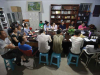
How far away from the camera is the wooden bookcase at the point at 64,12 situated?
4.80 meters

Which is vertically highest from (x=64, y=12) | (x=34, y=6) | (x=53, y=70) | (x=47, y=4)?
(x=47, y=4)

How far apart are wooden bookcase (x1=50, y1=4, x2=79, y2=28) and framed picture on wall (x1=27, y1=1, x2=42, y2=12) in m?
1.00

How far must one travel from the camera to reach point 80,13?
5047 mm

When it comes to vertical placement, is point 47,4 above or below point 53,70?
above

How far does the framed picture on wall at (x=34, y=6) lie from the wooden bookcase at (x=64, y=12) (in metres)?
1.00

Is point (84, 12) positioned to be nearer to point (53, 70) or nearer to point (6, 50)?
point (53, 70)

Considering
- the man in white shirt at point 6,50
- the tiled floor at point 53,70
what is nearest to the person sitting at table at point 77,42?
the tiled floor at point 53,70

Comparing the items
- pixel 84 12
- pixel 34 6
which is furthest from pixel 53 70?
pixel 84 12

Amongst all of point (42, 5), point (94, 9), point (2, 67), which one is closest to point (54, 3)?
point (42, 5)

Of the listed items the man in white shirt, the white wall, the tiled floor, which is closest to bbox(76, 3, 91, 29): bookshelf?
the white wall

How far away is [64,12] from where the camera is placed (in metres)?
4.92

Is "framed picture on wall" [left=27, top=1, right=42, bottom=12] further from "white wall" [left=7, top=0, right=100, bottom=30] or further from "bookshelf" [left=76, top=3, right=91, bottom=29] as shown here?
"bookshelf" [left=76, top=3, right=91, bottom=29]

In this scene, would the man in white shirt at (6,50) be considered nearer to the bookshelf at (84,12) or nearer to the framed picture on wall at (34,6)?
the framed picture on wall at (34,6)

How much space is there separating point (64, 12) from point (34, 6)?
7.94ft
